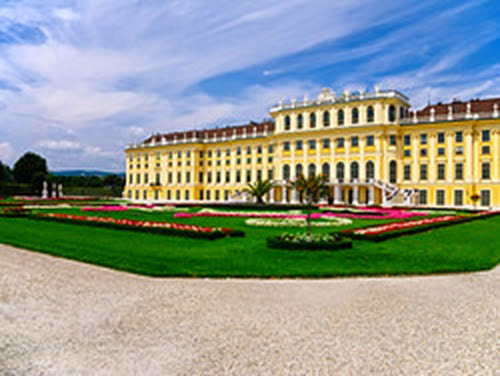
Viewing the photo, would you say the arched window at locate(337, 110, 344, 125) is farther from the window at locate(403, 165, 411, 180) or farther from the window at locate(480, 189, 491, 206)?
the window at locate(480, 189, 491, 206)

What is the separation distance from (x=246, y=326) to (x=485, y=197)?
51912 mm

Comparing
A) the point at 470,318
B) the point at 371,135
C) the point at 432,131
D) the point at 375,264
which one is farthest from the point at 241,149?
the point at 470,318

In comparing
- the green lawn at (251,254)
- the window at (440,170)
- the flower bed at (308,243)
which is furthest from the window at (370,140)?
the flower bed at (308,243)

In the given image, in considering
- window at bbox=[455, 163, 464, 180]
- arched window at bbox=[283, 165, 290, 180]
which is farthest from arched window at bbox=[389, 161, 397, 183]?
arched window at bbox=[283, 165, 290, 180]

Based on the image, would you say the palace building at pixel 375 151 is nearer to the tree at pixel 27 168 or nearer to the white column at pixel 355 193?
the white column at pixel 355 193

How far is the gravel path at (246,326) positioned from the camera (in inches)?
214

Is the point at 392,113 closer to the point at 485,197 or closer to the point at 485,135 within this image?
the point at 485,135

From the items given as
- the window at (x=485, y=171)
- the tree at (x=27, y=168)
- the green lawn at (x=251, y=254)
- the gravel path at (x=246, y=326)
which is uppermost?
→ the tree at (x=27, y=168)

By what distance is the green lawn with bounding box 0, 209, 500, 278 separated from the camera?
431 inches

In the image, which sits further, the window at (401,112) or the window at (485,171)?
the window at (401,112)

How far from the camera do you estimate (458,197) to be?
5194 cm

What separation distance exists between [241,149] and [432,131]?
99.3 ft

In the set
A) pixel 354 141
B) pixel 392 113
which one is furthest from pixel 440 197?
pixel 354 141

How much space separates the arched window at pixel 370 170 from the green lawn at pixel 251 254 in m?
38.3
